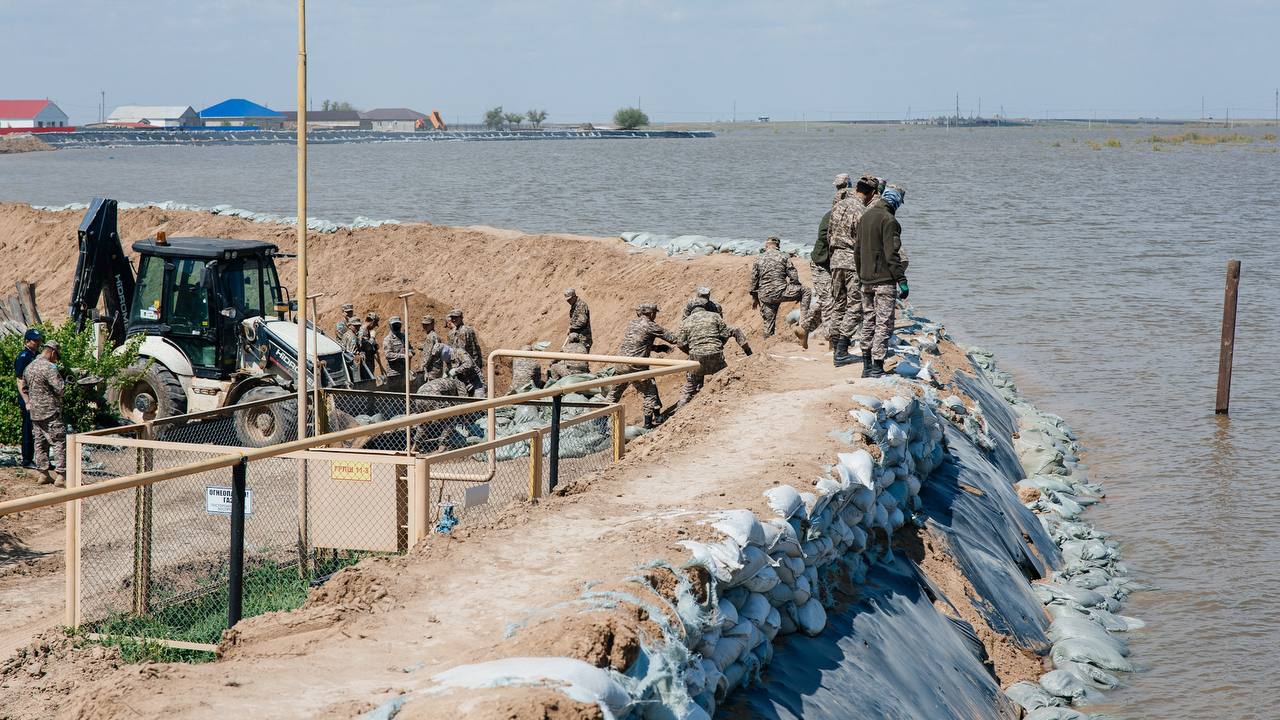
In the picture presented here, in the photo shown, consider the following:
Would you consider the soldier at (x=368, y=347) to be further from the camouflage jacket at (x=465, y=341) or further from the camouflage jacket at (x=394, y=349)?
the camouflage jacket at (x=465, y=341)

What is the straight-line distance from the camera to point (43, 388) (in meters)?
13.3

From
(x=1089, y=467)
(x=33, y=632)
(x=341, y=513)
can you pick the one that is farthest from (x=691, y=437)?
(x=1089, y=467)

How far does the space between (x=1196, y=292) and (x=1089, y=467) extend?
1718cm

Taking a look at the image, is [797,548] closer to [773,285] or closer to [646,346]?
[646,346]

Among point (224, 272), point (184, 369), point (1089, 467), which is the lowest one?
point (1089, 467)

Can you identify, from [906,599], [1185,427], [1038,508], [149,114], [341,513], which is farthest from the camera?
[149,114]

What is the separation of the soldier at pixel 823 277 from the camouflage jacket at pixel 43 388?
7937 mm

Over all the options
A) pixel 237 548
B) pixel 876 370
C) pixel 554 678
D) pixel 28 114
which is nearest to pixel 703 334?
pixel 876 370

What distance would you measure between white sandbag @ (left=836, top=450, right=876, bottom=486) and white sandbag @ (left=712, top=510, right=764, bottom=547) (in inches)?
74.7

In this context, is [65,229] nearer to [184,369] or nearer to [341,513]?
[184,369]

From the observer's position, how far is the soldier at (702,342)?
1391 centimetres

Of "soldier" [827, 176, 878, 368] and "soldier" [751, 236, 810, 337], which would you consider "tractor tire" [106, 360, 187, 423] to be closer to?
"soldier" [751, 236, 810, 337]

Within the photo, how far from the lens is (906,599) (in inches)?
344

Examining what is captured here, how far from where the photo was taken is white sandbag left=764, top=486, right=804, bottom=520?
24.7ft
